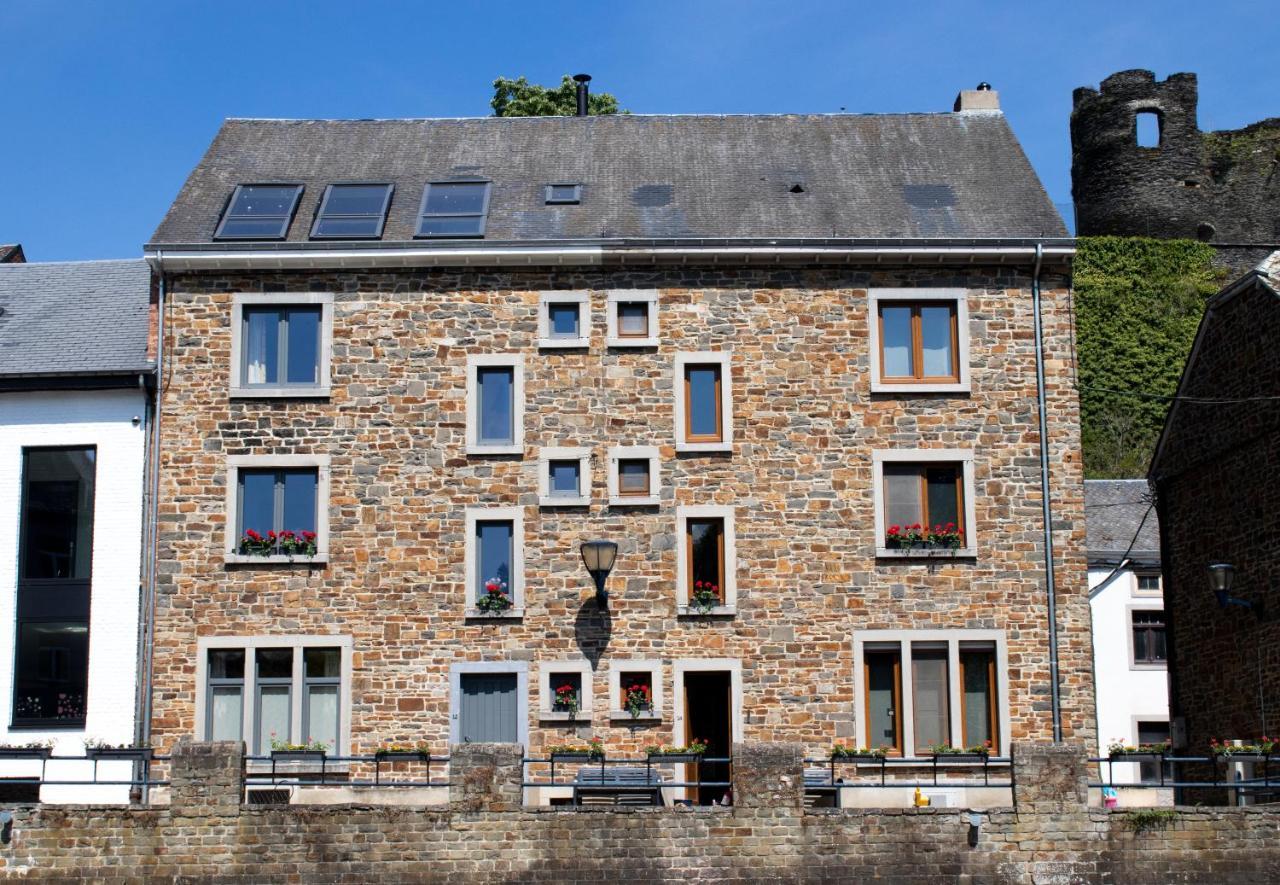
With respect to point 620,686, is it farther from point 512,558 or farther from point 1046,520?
point 1046,520

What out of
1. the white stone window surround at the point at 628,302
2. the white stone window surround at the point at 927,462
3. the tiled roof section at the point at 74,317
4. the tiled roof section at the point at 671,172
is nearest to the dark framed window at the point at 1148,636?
the tiled roof section at the point at 671,172

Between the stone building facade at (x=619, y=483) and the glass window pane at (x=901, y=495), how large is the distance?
174mm

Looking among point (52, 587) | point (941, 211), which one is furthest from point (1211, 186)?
point (52, 587)

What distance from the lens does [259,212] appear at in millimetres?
24484

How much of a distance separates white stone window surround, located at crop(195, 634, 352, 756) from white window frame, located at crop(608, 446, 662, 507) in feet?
12.9

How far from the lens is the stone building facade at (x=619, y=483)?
2252 centimetres

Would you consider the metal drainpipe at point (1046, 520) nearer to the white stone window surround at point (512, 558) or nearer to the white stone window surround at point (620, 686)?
the white stone window surround at point (620, 686)

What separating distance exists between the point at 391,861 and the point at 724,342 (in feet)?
28.9

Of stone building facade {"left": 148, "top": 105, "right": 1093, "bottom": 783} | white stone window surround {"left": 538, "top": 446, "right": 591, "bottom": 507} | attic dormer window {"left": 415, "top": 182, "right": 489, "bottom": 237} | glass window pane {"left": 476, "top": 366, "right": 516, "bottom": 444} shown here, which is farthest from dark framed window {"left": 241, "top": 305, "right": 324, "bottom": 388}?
white stone window surround {"left": 538, "top": 446, "right": 591, "bottom": 507}

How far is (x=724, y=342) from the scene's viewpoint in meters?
23.5

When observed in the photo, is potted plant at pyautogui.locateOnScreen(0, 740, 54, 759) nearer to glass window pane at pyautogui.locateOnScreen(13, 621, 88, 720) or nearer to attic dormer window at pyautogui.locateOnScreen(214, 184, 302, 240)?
glass window pane at pyautogui.locateOnScreen(13, 621, 88, 720)

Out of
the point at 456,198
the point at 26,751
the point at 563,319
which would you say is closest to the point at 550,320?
the point at 563,319

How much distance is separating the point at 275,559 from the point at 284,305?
348cm

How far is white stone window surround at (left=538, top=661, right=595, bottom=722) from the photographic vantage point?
2234 cm
